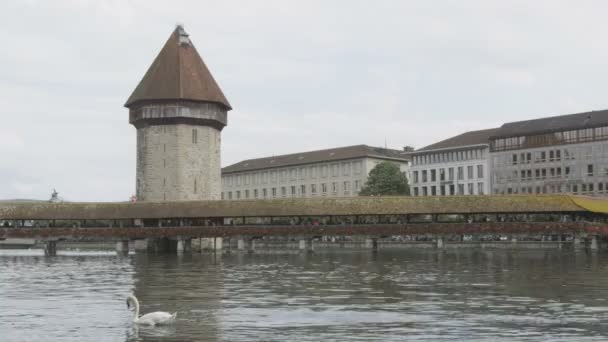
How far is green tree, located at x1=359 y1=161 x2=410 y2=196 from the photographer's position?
95294mm

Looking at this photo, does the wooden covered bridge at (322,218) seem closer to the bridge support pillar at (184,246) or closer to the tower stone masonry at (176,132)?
the bridge support pillar at (184,246)

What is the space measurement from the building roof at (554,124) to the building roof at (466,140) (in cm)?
275

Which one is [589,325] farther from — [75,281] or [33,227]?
[33,227]

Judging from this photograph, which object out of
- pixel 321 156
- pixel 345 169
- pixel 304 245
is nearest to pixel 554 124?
pixel 345 169

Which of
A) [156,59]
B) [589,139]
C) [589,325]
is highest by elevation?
[156,59]

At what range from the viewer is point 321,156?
4414 inches

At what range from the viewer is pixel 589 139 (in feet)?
280

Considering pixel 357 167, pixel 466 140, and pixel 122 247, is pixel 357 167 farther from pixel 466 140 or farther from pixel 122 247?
pixel 122 247

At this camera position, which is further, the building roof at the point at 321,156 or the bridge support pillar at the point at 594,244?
the building roof at the point at 321,156

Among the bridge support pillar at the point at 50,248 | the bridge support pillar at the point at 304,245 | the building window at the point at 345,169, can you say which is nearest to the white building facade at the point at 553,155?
the building window at the point at 345,169

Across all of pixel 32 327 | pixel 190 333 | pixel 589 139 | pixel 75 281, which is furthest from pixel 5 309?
pixel 589 139

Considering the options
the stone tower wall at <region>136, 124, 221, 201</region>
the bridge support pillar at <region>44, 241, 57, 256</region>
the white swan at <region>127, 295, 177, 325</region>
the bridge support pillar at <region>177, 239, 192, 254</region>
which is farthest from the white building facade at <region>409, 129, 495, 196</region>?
the white swan at <region>127, 295, 177, 325</region>

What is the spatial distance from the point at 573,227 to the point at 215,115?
91.4 feet

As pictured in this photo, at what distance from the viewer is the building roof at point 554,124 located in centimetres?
8519
